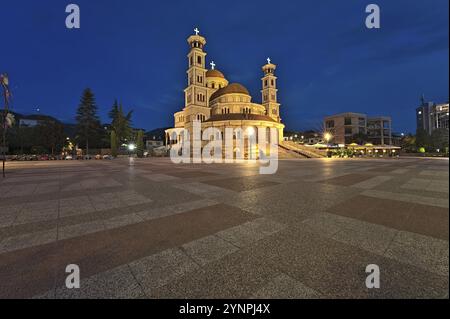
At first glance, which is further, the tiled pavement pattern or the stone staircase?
the stone staircase

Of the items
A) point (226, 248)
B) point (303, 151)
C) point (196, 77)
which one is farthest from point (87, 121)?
point (226, 248)

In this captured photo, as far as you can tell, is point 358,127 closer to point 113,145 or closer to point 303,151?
point 303,151

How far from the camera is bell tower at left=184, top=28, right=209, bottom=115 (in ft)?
194

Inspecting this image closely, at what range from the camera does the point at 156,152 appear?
67.5 metres

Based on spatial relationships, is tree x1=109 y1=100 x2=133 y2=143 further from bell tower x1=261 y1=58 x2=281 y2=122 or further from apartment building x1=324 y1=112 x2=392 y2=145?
apartment building x1=324 y1=112 x2=392 y2=145

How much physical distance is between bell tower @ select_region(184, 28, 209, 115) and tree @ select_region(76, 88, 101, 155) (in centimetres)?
3347

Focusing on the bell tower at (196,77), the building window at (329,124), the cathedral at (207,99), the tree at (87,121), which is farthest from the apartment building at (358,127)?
the tree at (87,121)

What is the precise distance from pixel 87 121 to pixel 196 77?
39302 mm

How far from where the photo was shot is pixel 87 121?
6819cm

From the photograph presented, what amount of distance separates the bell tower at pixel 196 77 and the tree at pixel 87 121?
33.5 meters

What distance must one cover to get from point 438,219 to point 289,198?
371cm

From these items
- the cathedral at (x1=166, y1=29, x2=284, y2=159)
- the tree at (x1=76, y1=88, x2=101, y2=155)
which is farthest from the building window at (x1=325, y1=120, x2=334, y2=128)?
the tree at (x1=76, y1=88, x2=101, y2=155)
